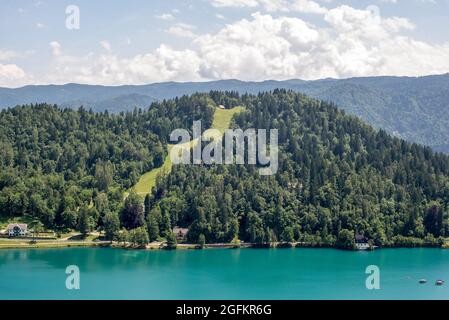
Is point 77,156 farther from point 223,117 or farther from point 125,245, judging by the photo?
point 223,117

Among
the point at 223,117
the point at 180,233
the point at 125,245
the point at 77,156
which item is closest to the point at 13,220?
the point at 125,245

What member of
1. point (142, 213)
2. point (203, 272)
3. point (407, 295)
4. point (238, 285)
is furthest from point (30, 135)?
point (407, 295)

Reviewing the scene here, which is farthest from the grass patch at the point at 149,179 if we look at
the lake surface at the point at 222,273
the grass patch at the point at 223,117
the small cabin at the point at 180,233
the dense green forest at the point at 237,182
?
the lake surface at the point at 222,273

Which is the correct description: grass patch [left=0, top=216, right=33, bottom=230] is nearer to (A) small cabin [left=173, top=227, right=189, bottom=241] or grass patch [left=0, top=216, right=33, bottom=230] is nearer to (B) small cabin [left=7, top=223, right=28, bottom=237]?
(B) small cabin [left=7, top=223, right=28, bottom=237]

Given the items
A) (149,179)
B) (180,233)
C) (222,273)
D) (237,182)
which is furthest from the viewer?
(149,179)

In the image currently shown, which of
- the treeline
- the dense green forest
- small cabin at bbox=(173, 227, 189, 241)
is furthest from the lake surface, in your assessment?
the treeline
